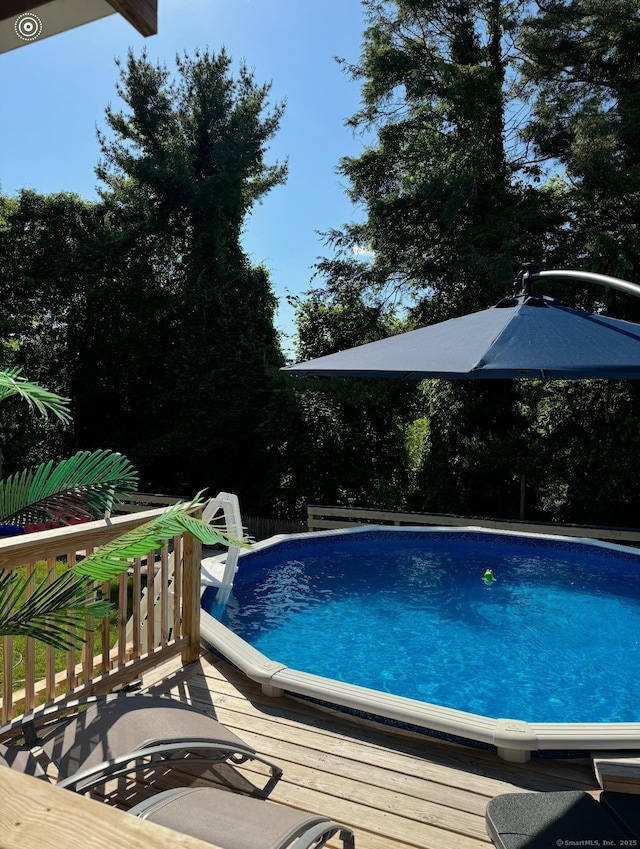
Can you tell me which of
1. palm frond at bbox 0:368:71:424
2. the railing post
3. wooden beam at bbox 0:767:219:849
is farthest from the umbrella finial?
wooden beam at bbox 0:767:219:849

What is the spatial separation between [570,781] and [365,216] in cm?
1126

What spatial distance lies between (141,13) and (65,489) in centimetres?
178

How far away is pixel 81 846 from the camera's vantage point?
36.3 inches

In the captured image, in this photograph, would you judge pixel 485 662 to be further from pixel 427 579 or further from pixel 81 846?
pixel 81 846

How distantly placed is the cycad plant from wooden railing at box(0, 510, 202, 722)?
16cm

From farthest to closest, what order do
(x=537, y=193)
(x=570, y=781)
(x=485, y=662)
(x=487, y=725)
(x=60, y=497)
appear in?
1. (x=537, y=193)
2. (x=485, y=662)
3. (x=487, y=725)
4. (x=570, y=781)
5. (x=60, y=497)

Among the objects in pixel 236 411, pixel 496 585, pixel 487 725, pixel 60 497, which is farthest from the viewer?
pixel 236 411

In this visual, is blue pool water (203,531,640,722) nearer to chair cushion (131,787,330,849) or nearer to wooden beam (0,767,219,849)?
chair cushion (131,787,330,849)

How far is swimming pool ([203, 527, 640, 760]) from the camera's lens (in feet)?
10.8

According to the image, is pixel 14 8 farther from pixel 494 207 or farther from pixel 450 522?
pixel 494 207

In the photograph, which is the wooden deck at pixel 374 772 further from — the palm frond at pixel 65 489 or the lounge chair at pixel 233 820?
the palm frond at pixel 65 489

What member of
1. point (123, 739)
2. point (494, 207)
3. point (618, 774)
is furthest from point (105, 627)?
point (494, 207)

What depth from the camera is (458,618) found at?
238 inches

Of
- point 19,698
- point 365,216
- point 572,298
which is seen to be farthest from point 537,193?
point 19,698
